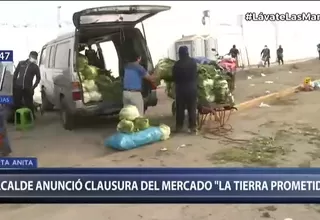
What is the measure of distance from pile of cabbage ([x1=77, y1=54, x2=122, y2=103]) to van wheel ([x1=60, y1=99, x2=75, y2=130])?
0.14 meters

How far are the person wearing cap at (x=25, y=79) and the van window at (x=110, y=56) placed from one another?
40 cm

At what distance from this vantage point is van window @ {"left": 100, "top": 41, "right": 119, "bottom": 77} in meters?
2.81

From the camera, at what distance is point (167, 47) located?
9.19 feet

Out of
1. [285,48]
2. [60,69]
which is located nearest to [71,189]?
[60,69]

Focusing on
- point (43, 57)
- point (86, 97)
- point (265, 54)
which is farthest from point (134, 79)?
point (265, 54)

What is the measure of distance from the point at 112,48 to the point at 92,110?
37cm

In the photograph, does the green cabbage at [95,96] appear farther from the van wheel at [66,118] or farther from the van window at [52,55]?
the van window at [52,55]

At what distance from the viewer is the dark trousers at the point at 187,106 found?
2.87m

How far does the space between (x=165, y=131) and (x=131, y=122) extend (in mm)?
206

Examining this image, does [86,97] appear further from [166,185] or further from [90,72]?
[166,185]

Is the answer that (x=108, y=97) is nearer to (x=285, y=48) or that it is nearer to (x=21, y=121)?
(x=21, y=121)

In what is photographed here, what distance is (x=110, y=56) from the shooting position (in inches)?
111

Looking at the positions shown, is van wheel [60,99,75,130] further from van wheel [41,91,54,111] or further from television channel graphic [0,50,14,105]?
television channel graphic [0,50,14,105]

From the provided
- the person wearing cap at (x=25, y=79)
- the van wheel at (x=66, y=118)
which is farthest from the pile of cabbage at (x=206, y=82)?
the person wearing cap at (x=25, y=79)
